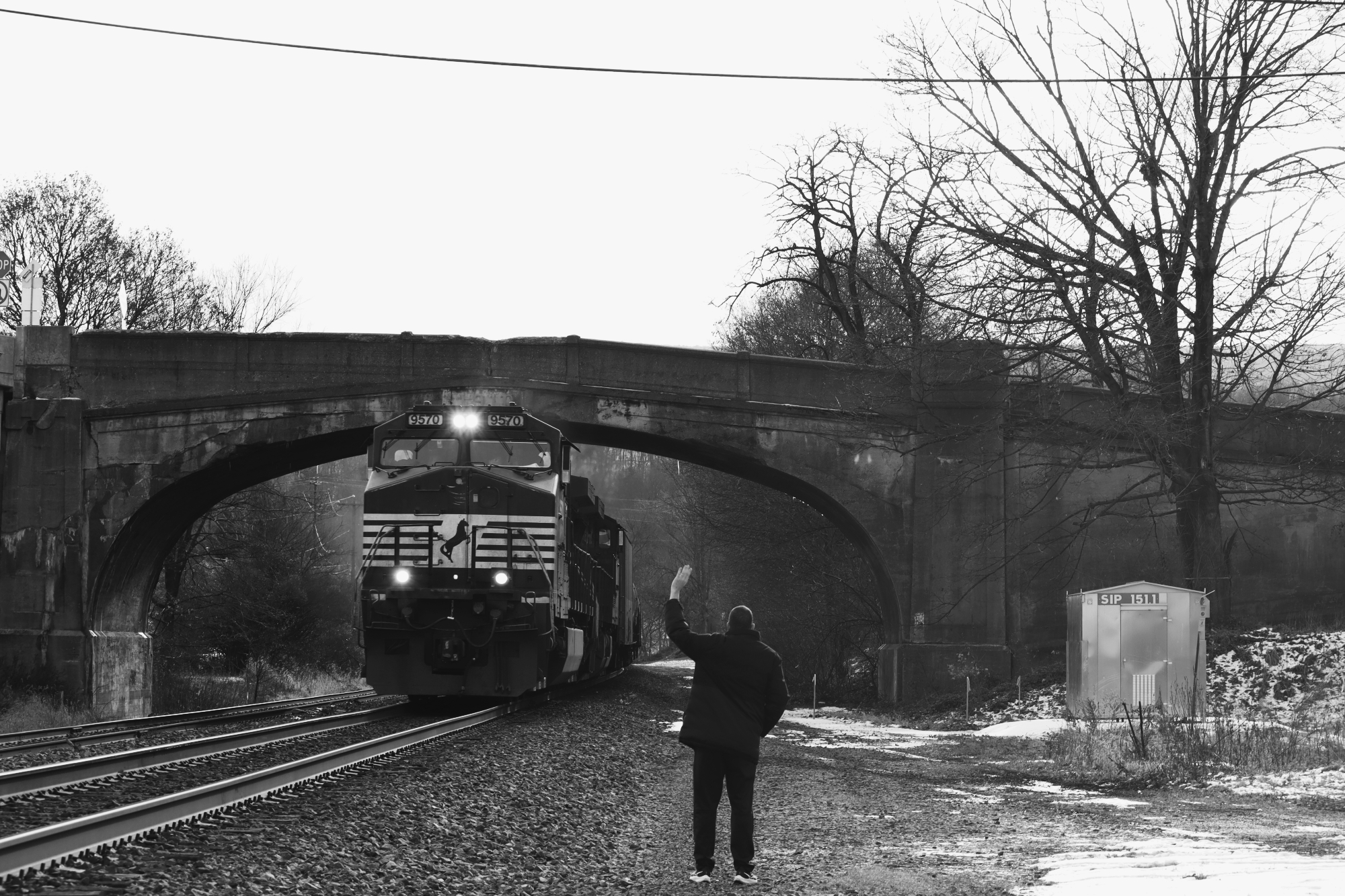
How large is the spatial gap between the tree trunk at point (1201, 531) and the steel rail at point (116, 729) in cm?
1469

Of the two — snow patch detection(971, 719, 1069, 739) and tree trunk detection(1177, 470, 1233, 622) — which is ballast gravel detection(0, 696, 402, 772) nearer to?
snow patch detection(971, 719, 1069, 739)

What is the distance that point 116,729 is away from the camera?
1573 centimetres

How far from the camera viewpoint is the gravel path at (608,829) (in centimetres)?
701

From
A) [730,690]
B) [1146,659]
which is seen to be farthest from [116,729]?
[1146,659]

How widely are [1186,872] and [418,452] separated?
13165mm

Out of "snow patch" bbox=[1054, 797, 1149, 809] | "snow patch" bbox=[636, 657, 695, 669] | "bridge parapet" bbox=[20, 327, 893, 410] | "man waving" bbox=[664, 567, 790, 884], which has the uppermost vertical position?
"bridge parapet" bbox=[20, 327, 893, 410]

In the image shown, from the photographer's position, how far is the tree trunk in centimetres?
2241

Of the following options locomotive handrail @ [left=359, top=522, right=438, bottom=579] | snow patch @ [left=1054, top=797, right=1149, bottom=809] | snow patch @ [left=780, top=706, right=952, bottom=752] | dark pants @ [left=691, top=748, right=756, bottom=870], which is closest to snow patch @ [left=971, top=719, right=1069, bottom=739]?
snow patch @ [left=780, top=706, right=952, bottom=752]

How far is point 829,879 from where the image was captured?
7.82m

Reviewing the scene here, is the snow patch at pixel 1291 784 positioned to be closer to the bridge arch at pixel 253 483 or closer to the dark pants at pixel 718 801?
the dark pants at pixel 718 801

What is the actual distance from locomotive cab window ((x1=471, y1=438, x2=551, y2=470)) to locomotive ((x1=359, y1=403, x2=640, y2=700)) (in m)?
0.01

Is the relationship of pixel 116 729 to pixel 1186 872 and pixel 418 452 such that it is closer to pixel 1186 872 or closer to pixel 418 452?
pixel 418 452

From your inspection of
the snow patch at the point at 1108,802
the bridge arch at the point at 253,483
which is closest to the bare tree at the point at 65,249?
the bridge arch at the point at 253,483

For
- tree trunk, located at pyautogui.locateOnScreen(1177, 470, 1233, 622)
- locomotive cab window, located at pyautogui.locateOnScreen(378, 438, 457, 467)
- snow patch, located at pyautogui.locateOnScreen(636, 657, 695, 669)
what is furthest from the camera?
snow patch, located at pyautogui.locateOnScreen(636, 657, 695, 669)
